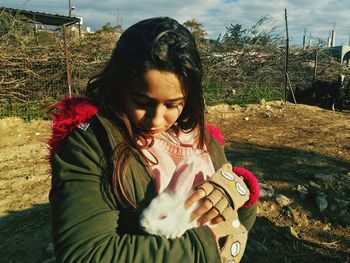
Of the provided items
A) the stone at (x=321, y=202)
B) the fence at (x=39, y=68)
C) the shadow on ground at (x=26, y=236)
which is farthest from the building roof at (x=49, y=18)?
the stone at (x=321, y=202)

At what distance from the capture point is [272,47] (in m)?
12.9

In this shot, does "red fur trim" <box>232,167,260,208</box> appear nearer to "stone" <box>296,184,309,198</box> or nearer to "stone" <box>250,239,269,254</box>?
"stone" <box>250,239,269,254</box>

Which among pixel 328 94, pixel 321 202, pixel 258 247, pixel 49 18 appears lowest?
pixel 258 247

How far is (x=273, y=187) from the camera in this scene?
4.79m

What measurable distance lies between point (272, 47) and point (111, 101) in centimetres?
1254

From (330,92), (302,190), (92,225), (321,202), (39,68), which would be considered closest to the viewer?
(92,225)

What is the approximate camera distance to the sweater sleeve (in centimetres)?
90

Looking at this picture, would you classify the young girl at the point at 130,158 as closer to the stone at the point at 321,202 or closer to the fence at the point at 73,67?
the stone at the point at 321,202

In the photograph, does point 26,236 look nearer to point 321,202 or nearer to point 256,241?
point 256,241

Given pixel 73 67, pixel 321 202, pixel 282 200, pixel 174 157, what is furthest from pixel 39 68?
pixel 174 157

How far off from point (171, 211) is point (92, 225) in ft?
0.65

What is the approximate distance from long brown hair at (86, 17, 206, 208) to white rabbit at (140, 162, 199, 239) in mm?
74

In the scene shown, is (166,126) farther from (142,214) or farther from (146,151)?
(142,214)

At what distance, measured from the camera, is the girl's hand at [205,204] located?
101 cm
